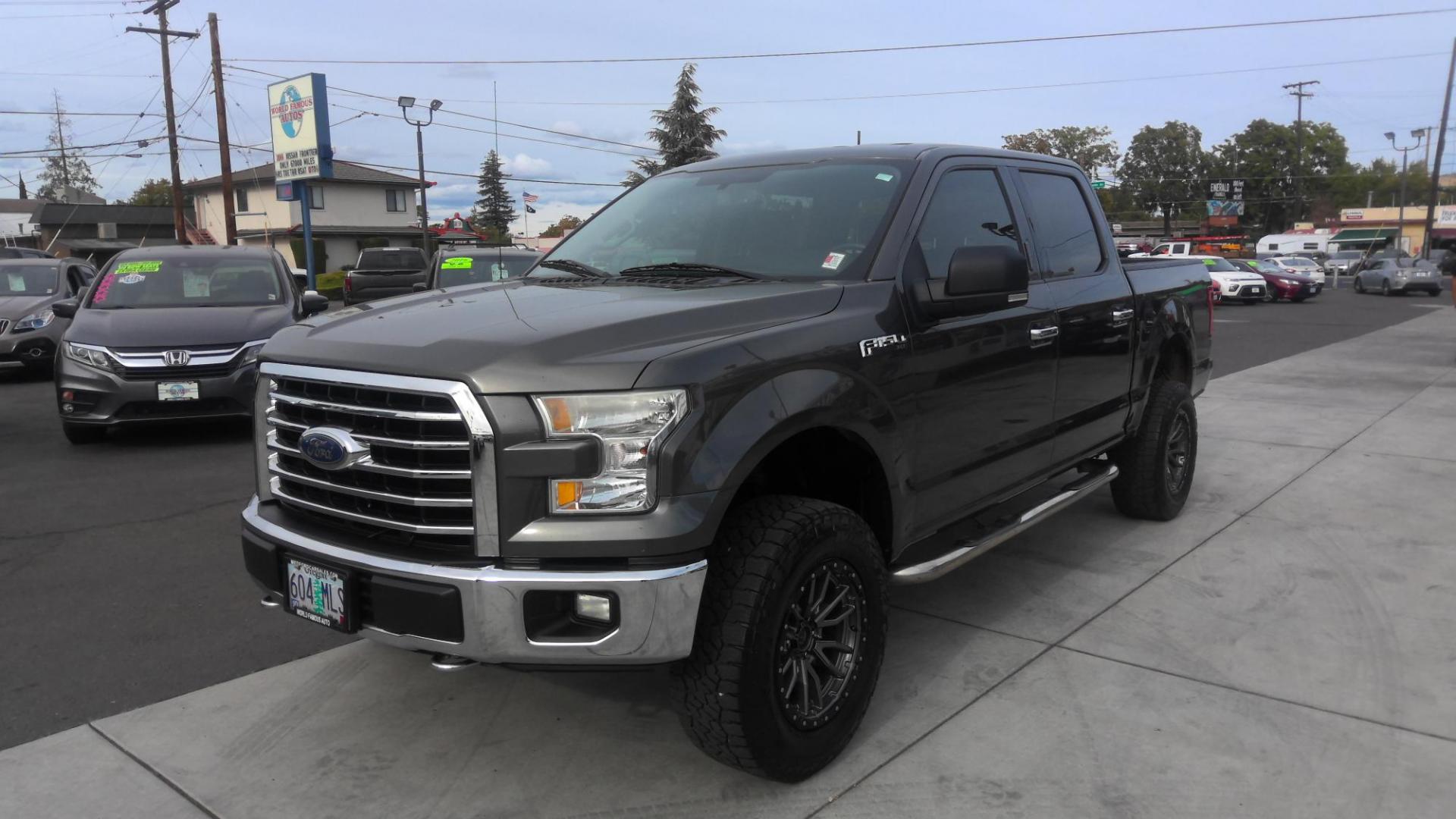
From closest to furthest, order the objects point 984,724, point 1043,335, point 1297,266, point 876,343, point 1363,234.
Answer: point 876,343
point 984,724
point 1043,335
point 1297,266
point 1363,234

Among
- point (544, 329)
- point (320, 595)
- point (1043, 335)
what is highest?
point (544, 329)

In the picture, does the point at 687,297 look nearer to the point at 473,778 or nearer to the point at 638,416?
the point at 638,416

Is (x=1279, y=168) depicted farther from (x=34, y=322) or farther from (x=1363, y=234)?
(x=34, y=322)

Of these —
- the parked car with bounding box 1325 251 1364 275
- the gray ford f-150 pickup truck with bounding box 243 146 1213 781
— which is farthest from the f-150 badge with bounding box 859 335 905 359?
the parked car with bounding box 1325 251 1364 275

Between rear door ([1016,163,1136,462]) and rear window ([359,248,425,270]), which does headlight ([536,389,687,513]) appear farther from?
rear window ([359,248,425,270])

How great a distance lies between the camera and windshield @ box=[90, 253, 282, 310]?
8922 millimetres

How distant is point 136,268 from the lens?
30.2 ft

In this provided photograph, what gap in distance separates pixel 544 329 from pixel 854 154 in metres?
1.79

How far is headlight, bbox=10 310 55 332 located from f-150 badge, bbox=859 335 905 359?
507 inches

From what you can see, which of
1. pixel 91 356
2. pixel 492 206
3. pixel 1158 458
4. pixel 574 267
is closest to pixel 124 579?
pixel 574 267

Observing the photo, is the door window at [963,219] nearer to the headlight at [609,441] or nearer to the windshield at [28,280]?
the headlight at [609,441]

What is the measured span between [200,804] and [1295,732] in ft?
11.0

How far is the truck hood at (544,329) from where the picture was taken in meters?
2.64

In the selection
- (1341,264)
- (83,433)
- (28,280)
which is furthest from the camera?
(1341,264)
